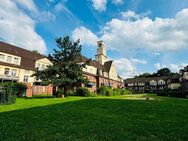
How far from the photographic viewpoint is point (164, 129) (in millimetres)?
7906

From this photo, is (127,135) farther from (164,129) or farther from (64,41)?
(64,41)

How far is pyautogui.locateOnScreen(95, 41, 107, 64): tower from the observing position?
246 ft

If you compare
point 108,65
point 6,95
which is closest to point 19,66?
A: point 6,95

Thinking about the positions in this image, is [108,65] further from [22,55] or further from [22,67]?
[22,67]

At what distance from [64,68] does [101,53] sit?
44.9 m

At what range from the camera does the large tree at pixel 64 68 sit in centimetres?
3115

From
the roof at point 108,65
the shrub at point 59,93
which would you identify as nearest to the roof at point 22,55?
the shrub at point 59,93

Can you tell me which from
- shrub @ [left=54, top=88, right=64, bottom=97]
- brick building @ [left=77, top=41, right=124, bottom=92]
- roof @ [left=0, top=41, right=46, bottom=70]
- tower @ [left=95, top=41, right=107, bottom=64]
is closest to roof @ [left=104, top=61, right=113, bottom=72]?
brick building @ [left=77, top=41, right=124, bottom=92]

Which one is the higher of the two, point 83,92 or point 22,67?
point 22,67

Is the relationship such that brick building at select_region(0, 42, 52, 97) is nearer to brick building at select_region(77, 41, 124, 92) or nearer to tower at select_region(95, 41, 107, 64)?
brick building at select_region(77, 41, 124, 92)

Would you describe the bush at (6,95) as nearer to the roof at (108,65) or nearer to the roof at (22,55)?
the roof at (22,55)

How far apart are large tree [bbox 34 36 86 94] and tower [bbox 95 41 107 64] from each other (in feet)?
137

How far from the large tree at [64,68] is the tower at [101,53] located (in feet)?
137

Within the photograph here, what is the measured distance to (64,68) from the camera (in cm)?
3206
